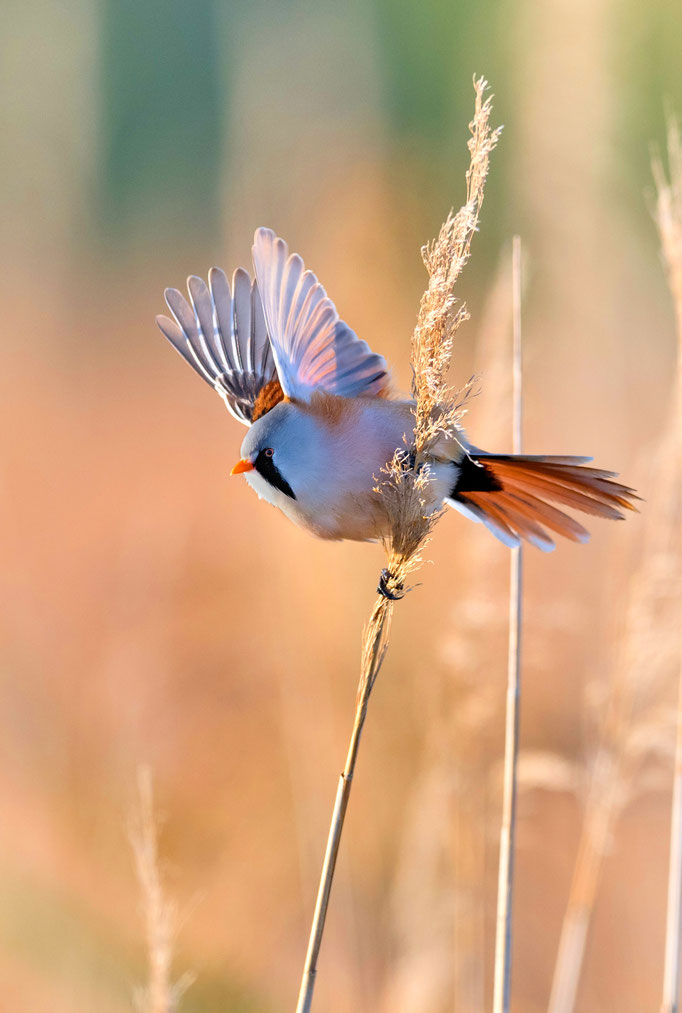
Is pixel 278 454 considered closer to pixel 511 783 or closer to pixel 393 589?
pixel 393 589

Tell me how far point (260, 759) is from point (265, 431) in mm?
2104

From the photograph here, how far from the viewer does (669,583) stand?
1.74 m

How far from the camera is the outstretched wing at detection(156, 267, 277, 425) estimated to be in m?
1.77

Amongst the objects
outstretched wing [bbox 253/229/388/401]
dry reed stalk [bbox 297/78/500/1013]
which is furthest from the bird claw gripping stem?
outstretched wing [bbox 253/229/388/401]

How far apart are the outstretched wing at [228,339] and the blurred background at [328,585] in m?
0.44

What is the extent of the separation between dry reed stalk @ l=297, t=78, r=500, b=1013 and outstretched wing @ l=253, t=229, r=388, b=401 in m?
0.39

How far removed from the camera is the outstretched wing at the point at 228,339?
1773 mm

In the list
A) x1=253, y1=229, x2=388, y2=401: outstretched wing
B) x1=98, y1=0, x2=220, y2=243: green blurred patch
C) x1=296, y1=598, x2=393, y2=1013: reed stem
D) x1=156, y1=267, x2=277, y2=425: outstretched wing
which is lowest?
x1=296, y1=598, x2=393, y2=1013: reed stem

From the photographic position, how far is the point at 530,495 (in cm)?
148

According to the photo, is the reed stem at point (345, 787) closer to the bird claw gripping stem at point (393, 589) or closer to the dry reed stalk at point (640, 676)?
the bird claw gripping stem at point (393, 589)

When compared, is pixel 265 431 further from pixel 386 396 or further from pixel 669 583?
pixel 669 583

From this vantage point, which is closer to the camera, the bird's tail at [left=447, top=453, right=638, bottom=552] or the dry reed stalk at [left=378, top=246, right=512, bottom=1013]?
the bird's tail at [left=447, top=453, right=638, bottom=552]

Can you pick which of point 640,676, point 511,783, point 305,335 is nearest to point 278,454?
point 305,335

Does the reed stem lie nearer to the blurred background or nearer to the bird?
the bird
